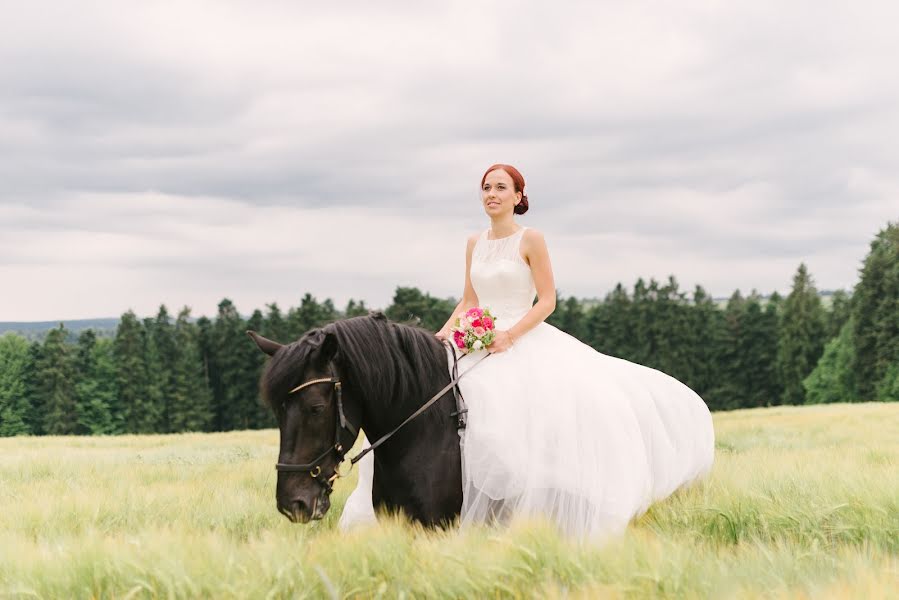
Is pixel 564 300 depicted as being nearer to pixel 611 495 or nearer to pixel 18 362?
pixel 18 362

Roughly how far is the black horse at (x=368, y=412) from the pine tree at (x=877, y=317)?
56.7 metres

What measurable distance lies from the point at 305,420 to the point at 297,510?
0.63m

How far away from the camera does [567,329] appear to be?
8150 cm

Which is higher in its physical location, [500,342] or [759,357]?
[500,342]

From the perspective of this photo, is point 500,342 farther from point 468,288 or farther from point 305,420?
point 305,420

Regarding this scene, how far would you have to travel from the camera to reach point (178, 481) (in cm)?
975

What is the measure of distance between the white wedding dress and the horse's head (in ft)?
4.37

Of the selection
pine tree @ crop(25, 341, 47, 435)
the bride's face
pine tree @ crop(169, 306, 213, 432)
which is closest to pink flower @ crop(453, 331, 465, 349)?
the bride's face

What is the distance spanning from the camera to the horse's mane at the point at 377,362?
5125 millimetres

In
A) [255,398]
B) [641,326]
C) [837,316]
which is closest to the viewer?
[255,398]

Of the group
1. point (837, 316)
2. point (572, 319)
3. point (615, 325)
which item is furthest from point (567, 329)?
point (837, 316)

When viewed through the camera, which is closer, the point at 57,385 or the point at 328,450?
the point at 328,450

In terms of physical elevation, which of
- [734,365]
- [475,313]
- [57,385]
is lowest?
[57,385]

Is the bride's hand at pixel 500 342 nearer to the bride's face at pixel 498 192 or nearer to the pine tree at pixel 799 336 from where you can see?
the bride's face at pixel 498 192
